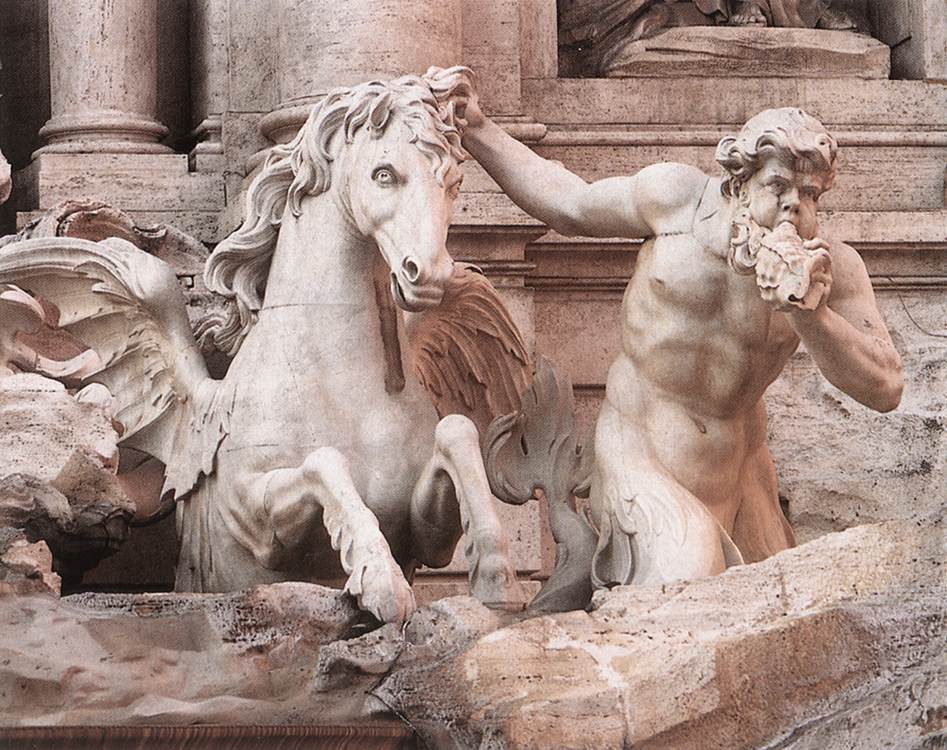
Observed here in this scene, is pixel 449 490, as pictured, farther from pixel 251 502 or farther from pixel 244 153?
pixel 244 153

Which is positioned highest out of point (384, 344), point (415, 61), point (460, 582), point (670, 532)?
point (415, 61)

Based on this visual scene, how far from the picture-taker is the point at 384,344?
246 inches

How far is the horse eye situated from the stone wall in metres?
1.84

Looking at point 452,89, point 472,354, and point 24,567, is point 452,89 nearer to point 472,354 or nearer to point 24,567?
point 472,354

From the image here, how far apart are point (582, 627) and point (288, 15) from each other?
3244 millimetres

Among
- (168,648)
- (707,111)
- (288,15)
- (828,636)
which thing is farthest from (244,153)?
(828,636)

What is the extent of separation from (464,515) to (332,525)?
28 cm

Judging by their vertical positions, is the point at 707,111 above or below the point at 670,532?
above

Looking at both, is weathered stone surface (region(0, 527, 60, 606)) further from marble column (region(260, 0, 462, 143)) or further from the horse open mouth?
marble column (region(260, 0, 462, 143))

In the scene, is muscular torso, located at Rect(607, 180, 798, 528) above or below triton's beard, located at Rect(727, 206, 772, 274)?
below

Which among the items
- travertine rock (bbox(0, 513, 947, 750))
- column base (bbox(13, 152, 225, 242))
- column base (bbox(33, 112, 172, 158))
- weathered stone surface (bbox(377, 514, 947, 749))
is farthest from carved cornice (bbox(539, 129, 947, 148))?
weathered stone surface (bbox(377, 514, 947, 749))

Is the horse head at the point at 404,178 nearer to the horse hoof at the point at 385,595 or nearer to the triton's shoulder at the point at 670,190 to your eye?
the triton's shoulder at the point at 670,190

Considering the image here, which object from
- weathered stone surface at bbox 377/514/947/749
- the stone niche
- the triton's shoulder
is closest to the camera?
weathered stone surface at bbox 377/514/947/749

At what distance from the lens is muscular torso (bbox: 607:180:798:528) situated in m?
6.23
